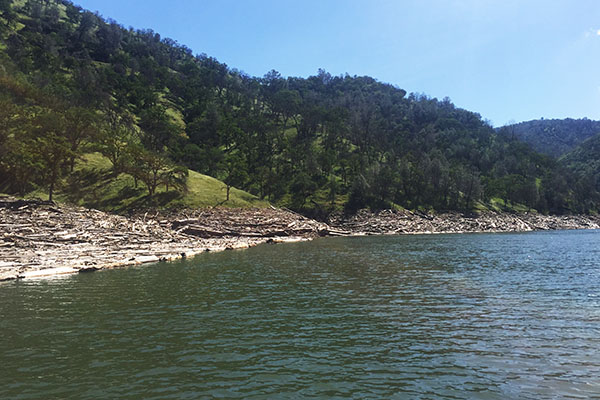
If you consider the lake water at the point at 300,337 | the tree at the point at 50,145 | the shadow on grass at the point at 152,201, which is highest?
the tree at the point at 50,145

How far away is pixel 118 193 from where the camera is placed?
8056 centimetres

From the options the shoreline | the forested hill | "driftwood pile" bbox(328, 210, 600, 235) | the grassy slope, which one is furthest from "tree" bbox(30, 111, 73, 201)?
"driftwood pile" bbox(328, 210, 600, 235)

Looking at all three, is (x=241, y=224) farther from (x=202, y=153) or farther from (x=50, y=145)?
(x=202, y=153)

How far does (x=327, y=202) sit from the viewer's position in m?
127

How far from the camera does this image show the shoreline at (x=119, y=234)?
1409 inches

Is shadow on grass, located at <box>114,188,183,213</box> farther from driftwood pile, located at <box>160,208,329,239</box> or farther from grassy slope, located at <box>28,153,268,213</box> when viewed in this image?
driftwood pile, located at <box>160,208,329,239</box>

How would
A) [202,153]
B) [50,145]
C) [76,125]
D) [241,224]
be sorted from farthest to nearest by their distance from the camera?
[202,153], [76,125], [241,224], [50,145]

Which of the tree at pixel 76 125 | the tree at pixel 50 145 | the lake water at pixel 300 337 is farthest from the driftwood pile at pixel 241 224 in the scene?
the lake water at pixel 300 337

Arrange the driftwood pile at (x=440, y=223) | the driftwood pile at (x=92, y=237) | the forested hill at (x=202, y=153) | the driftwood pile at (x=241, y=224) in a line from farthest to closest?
the driftwood pile at (x=440, y=223), the forested hill at (x=202, y=153), the driftwood pile at (x=241, y=224), the driftwood pile at (x=92, y=237)

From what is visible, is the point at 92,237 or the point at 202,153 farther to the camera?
the point at 202,153

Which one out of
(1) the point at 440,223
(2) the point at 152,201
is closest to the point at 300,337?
(2) the point at 152,201

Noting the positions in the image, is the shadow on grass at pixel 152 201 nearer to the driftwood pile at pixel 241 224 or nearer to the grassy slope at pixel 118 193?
the grassy slope at pixel 118 193

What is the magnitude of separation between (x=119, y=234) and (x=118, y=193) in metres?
33.5

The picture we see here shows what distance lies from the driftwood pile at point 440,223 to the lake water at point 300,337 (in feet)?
258
